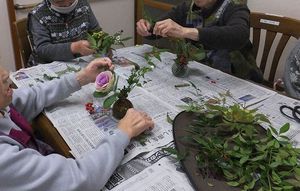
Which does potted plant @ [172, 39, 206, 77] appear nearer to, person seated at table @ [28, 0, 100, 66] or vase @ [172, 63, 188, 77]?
vase @ [172, 63, 188, 77]

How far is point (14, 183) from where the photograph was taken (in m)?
0.64

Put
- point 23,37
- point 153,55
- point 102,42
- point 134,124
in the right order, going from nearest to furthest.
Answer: point 134,124 → point 102,42 → point 153,55 → point 23,37

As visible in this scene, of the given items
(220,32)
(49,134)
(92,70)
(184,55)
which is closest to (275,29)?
(220,32)

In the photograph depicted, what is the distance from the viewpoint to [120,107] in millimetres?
1006

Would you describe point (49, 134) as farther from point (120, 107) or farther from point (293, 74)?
point (293, 74)

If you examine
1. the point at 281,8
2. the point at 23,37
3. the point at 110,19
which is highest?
the point at 281,8

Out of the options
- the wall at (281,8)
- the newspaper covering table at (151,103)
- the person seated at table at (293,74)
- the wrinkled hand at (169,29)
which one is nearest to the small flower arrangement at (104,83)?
the newspaper covering table at (151,103)

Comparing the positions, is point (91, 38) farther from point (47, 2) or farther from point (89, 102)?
point (47, 2)

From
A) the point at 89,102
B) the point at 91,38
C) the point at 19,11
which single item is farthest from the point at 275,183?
the point at 19,11

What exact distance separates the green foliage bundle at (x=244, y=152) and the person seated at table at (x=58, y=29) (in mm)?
788

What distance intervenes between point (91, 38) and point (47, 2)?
1.60 feet

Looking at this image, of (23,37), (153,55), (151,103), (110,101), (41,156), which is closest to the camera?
(41,156)

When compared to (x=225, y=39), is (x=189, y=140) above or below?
below

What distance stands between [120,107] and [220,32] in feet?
2.00
